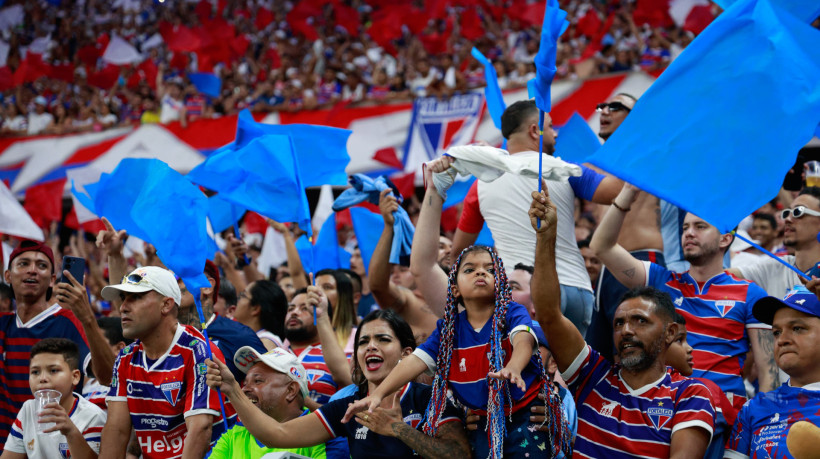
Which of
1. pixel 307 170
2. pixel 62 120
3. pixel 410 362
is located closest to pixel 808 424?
pixel 410 362

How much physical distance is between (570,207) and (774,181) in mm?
1295

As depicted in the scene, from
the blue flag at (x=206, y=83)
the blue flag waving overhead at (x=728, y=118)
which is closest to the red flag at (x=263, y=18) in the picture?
the blue flag at (x=206, y=83)

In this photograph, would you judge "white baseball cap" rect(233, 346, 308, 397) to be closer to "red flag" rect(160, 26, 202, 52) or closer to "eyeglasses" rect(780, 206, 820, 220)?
"eyeglasses" rect(780, 206, 820, 220)

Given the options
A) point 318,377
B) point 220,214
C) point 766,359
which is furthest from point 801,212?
point 220,214

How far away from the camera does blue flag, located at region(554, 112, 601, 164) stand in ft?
20.2

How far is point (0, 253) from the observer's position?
8.16m

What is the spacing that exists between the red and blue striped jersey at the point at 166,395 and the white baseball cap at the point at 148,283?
270 millimetres

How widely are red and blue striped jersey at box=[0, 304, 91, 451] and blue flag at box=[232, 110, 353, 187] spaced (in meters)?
1.44

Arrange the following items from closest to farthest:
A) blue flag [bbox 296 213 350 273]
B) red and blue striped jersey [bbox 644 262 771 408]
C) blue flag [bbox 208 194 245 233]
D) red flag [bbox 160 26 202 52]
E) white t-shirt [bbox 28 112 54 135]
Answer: red and blue striped jersey [bbox 644 262 771 408]
blue flag [bbox 208 194 245 233]
blue flag [bbox 296 213 350 273]
red flag [bbox 160 26 202 52]
white t-shirt [bbox 28 112 54 135]

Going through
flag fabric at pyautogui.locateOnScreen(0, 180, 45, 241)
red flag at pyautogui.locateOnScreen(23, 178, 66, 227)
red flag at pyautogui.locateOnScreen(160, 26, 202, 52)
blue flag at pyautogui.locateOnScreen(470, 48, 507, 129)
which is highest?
blue flag at pyautogui.locateOnScreen(470, 48, 507, 129)

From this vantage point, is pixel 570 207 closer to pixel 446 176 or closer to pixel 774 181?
pixel 446 176

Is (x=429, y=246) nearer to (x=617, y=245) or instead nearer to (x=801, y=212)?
(x=617, y=245)

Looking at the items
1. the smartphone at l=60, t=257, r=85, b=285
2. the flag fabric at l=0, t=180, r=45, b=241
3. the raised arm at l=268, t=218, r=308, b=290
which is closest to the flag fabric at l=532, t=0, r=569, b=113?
the smartphone at l=60, t=257, r=85, b=285

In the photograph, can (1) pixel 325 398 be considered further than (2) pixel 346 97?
No
